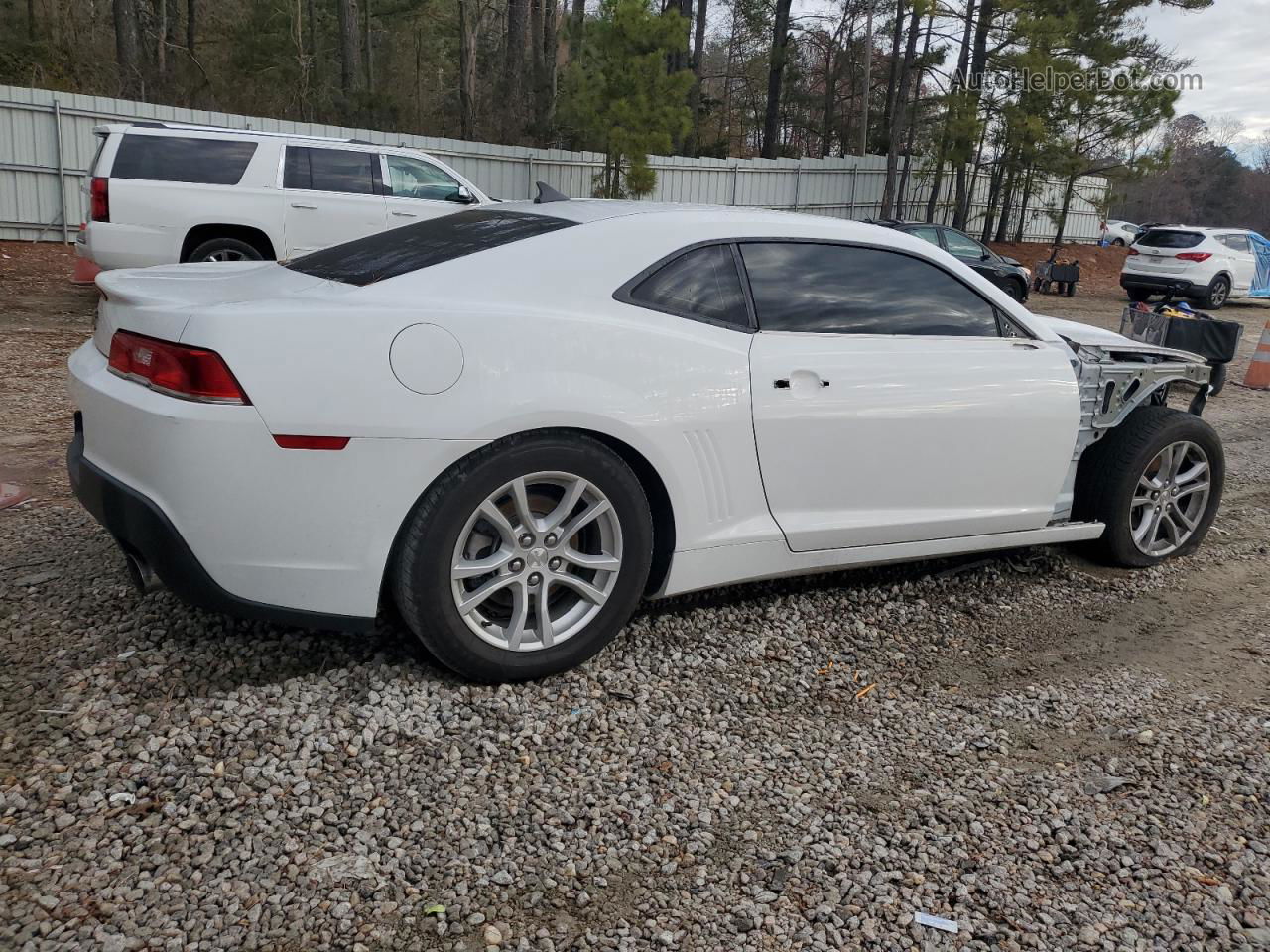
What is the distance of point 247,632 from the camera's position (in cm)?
352

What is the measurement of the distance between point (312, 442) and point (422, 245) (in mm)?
1019

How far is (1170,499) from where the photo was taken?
15.7 ft

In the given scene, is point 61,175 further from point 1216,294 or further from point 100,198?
point 1216,294

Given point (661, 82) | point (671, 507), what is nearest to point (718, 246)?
point (671, 507)

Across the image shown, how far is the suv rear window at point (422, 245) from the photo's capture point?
3.37 meters

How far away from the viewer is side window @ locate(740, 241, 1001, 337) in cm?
371

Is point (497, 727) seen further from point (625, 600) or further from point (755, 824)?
point (755, 824)

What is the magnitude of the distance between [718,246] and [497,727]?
5.82 ft

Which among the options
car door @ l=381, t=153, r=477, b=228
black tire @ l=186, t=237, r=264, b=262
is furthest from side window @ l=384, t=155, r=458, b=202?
black tire @ l=186, t=237, r=264, b=262

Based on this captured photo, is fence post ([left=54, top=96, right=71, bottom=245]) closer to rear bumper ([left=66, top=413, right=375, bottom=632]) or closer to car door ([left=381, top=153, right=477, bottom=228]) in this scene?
car door ([left=381, top=153, right=477, bottom=228])

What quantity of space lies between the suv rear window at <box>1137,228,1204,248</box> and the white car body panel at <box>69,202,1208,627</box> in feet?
63.3

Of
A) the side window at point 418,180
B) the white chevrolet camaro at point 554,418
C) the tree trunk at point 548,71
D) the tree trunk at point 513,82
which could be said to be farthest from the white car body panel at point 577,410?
the tree trunk at point 548,71

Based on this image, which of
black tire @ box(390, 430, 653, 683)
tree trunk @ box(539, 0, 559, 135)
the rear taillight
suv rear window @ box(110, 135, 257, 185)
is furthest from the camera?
tree trunk @ box(539, 0, 559, 135)

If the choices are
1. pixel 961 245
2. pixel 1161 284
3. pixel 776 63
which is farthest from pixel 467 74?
pixel 1161 284
